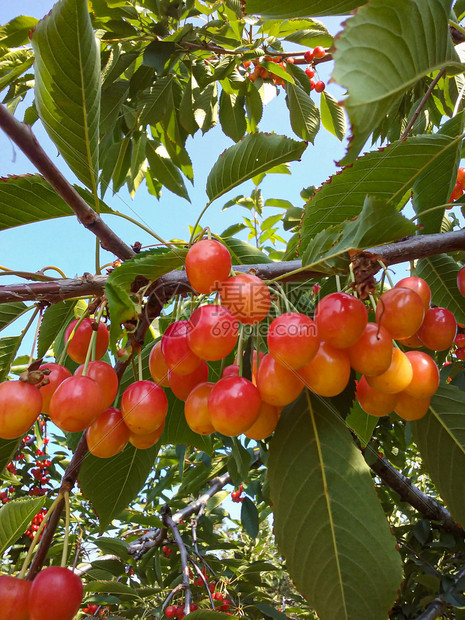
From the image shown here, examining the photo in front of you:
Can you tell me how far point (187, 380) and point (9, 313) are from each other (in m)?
0.53

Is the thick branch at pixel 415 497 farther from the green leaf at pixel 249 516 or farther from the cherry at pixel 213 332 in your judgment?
the cherry at pixel 213 332

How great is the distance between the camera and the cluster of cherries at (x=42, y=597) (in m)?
0.80

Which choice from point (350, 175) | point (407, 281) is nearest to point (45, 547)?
point (407, 281)

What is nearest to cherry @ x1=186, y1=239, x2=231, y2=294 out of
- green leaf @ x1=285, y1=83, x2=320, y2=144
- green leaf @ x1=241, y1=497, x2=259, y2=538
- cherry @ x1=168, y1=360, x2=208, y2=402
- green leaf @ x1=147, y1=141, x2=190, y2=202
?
cherry @ x1=168, y1=360, x2=208, y2=402

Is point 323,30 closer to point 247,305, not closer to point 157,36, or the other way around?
point 157,36

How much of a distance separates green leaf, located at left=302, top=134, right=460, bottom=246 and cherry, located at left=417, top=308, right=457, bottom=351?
1.11ft

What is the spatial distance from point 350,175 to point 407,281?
33cm

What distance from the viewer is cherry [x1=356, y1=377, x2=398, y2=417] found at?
883 millimetres

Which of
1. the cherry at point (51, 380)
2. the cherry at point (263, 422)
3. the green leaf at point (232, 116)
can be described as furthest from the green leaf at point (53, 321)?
the green leaf at point (232, 116)

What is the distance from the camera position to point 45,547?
91cm

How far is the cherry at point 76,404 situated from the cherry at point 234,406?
23 centimetres

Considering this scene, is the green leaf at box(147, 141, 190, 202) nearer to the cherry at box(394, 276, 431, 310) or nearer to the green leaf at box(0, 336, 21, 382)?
the green leaf at box(0, 336, 21, 382)

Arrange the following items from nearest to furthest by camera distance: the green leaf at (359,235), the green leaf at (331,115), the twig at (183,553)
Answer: the green leaf at (359,235), the twig at (183,553), the green leaf at (331,115)

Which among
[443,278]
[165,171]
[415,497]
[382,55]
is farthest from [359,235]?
[165,171]
